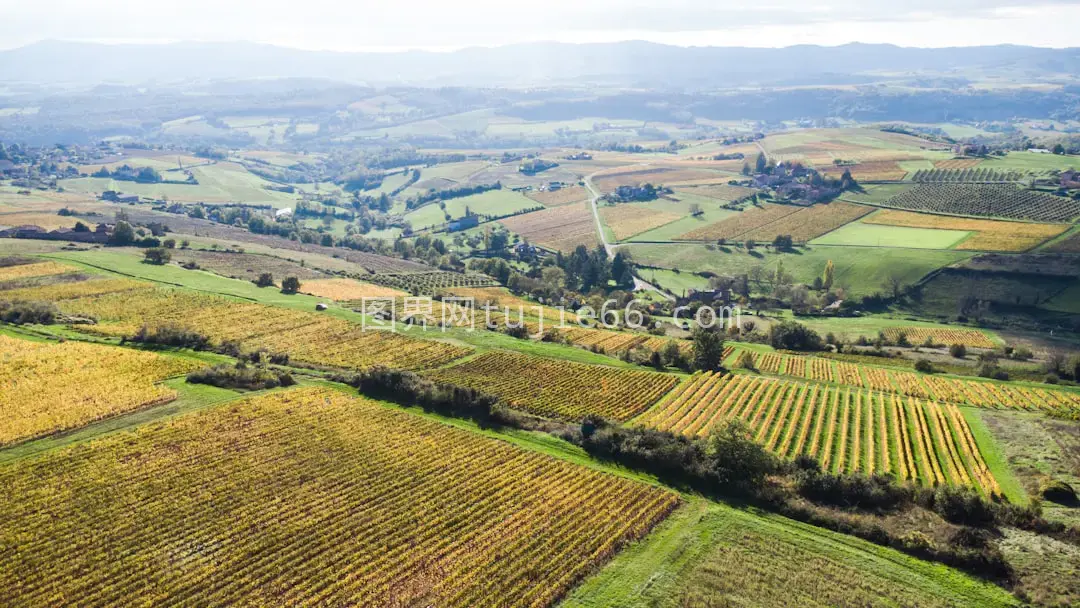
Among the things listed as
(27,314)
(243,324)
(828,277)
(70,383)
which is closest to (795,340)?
(828,277)

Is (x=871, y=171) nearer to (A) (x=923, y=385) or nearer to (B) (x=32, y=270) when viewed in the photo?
(A) (x=923, y=385)

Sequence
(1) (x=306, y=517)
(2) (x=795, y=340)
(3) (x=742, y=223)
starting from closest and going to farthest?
(1) (x=306, y=517) → (2) (x=795, y=340) → (3) (x=742, y=223)

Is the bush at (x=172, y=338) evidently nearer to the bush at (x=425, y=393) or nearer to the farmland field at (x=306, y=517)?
the bush at (x=425, y=393)

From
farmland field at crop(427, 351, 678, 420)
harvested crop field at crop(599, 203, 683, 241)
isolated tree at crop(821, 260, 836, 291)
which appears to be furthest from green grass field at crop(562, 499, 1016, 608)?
harvested crop field at crop(599, 203, 683, 241)

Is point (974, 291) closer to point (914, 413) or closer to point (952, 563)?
point (914, 413)

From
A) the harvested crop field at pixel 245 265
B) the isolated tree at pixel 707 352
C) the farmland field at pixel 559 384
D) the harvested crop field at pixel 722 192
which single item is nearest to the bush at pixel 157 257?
the harvested crop field at pixel 245 265

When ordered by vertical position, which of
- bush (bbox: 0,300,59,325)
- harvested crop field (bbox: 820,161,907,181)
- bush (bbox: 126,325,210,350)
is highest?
harvested crop field (bbox: 820,161,907,181)

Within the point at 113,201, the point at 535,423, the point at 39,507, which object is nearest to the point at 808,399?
the point at 535,423

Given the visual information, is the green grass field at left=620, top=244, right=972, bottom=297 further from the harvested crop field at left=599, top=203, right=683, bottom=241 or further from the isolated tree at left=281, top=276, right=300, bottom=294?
the isolated tree at left=281, top=276, right=300, bottom=294
